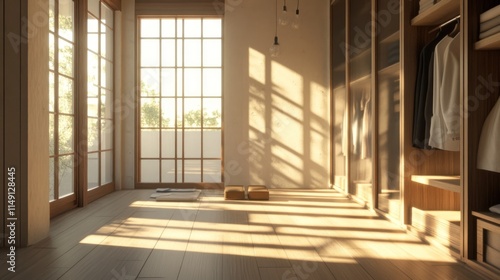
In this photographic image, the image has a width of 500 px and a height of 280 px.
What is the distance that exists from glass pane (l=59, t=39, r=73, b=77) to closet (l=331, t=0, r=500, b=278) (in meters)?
2.80

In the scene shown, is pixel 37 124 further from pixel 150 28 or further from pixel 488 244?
pixel 150 28

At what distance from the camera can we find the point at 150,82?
6.48 metres

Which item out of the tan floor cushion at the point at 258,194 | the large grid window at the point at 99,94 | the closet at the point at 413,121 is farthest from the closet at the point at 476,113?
the large grid window at the point at 99,94

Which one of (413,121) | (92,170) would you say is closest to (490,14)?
(413,121)

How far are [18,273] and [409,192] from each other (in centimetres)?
269

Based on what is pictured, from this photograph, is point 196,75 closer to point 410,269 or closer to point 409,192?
point 409,192

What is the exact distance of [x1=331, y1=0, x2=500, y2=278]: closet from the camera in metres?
2.77

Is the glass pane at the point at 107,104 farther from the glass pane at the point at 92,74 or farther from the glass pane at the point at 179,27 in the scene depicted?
the glass pane at the point at 179,27

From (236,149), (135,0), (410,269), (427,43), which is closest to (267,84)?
(236,149)

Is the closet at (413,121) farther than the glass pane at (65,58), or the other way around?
the glass pane at (65,58)

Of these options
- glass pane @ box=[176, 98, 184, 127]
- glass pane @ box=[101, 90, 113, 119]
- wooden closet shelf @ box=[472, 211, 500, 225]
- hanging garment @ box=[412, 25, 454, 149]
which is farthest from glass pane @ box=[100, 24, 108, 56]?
wooden closet shelf @ box=[472, 211, 500, 225]

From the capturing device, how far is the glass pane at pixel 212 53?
6.57 metres

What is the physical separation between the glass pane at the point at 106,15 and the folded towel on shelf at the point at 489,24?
14.2ft

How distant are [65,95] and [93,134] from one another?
928 millimetres
